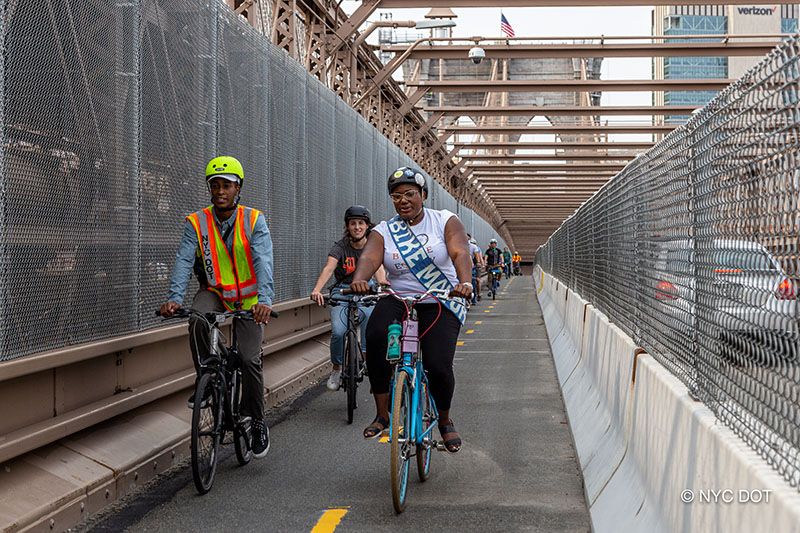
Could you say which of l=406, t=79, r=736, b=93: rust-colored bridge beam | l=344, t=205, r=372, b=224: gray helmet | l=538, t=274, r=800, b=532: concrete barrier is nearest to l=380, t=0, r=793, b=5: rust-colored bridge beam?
l=406, t=79, r=736, b=93: rust-colored bridge beam

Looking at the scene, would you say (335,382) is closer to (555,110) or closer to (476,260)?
(476,260)

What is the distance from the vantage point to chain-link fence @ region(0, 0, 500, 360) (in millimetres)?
5723

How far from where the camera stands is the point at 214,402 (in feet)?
22.3

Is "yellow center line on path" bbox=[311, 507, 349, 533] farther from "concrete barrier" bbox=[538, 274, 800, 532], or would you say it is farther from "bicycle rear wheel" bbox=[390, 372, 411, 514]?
"concrete barrier" bbox=[538, 274, 800, 532]

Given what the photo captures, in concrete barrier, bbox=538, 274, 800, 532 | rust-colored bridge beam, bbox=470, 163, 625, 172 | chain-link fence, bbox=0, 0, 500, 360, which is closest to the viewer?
concrete barrier, bbox=538, 274, 800, 532

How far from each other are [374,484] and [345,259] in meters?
3.95

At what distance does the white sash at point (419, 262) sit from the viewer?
6832mm

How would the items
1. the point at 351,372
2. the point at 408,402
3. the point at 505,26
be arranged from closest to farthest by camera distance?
the point at 408,402, the point at 351,372, the point at 505,26

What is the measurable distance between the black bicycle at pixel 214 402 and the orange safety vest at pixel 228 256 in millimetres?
225

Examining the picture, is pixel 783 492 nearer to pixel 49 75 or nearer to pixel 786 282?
pixel 786 282

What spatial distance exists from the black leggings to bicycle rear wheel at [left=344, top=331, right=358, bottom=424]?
272 centimetres

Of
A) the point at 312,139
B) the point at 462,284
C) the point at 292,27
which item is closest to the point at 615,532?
the point at 462,284

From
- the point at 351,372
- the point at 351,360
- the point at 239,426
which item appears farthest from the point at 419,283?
the point at 351,360

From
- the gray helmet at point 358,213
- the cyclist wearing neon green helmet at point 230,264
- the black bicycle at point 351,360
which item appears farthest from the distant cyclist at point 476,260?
→ the cyclist wearing neon green helmet at point 230,264
